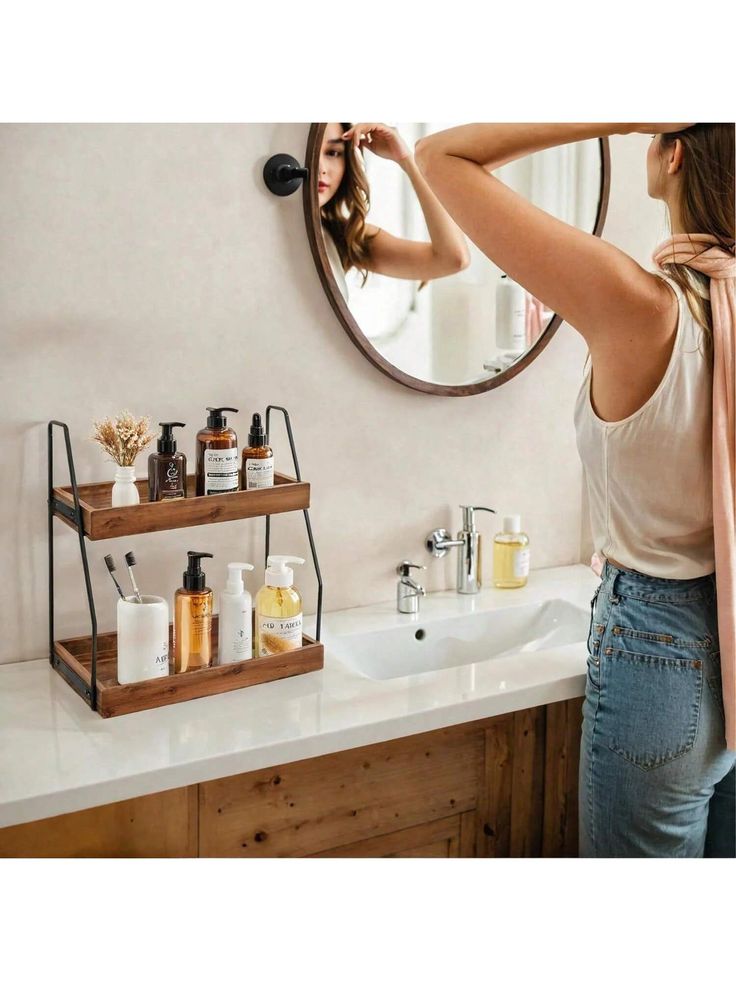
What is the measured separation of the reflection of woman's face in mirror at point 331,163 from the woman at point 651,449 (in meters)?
0.28

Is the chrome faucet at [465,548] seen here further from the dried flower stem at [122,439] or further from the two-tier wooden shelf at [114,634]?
the dried flower stem at [122,439]

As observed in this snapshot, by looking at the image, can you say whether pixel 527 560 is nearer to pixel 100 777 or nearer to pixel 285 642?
pixel 285 642

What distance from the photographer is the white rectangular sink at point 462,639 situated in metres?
1.66

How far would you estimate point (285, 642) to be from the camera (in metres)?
1.45

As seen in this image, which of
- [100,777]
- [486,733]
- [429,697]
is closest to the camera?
[100,777]

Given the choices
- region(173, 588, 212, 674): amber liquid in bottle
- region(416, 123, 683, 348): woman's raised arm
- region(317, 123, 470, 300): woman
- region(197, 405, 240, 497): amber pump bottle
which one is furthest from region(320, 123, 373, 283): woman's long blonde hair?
region(173, 588, 212, 674): amber liquid in bottle

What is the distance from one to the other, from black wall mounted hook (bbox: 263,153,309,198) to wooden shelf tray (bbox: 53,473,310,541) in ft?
1.48

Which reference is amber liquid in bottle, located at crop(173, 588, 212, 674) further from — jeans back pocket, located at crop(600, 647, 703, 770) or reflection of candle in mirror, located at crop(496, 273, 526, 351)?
reflection of candle in mirror, located at crop(496, 273, 526, 351)

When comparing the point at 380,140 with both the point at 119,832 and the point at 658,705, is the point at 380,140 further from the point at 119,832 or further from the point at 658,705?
the point at 119,832

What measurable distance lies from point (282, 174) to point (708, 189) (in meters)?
0.64

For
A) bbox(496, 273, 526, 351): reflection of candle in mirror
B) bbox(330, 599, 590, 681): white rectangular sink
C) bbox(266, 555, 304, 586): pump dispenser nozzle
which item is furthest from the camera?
bbox(496, 273, 526, 351): reflection of candle in mirror

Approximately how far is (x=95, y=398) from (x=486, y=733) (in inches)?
32.2

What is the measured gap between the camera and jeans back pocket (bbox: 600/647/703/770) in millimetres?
1313
